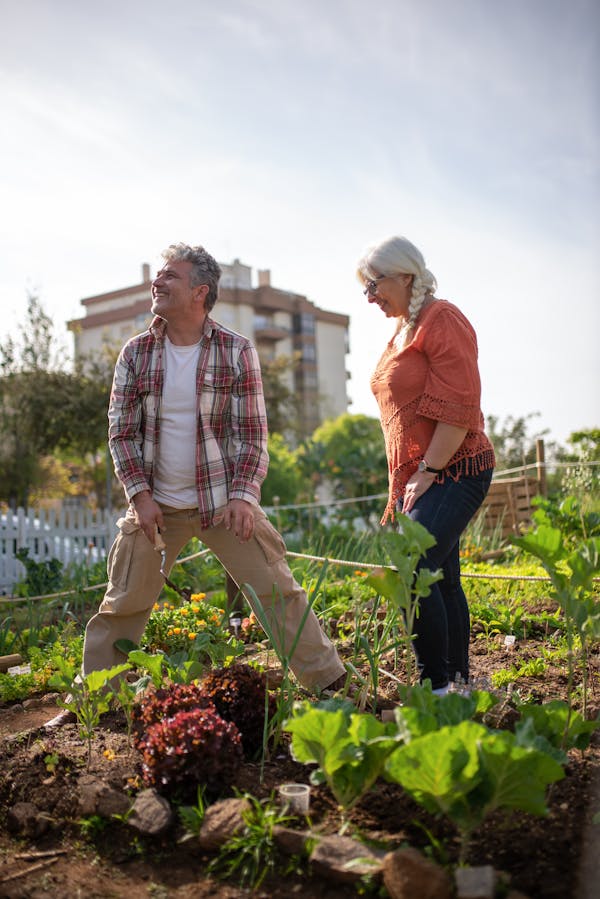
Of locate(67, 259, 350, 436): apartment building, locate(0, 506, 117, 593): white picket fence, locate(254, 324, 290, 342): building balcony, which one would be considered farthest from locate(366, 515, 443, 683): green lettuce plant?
locate(254, 324, 290, 342): building balcony

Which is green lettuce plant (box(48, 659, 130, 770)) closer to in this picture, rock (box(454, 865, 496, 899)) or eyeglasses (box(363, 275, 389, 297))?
rock (box(454, 865, 496, 899))

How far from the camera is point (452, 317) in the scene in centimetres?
266

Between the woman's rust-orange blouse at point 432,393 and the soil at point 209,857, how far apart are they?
0.89 metres

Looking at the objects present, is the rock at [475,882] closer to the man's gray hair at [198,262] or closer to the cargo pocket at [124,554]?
the cargo pocket at [124,554]

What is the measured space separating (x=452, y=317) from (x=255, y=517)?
3.20ft

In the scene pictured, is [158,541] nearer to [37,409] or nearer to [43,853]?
[43,853]

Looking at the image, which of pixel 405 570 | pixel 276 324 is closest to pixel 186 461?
pixel 405 570

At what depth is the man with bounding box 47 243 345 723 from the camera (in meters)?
2.93

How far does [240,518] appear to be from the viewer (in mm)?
2875

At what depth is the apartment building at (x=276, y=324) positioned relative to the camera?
41.6 metres

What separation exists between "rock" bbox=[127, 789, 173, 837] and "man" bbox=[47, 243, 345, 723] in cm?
93

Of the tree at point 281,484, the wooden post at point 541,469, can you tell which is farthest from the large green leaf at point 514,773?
the tree at point 281,484

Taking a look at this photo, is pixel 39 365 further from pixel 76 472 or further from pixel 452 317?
pixel 452 317

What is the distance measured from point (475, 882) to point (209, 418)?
1.87 metres
